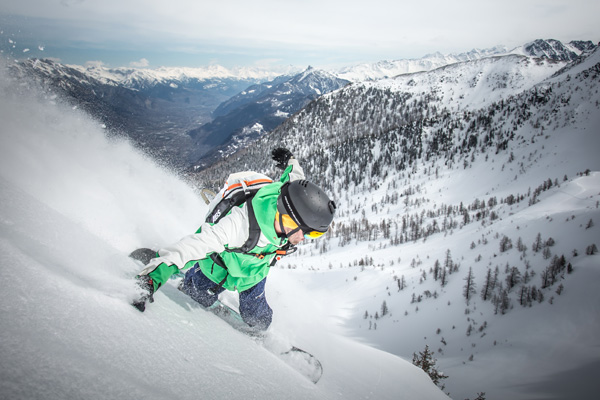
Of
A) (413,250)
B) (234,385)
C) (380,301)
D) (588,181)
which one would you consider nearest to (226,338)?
(234,385)

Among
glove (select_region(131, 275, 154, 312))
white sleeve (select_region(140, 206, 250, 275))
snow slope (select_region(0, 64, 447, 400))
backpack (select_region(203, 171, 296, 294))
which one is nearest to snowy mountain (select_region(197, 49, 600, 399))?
snow slope (select_region(0, 64, 447, 400))

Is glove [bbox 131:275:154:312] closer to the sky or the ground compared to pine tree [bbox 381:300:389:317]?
closer to the sky

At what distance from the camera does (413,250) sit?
21.2m

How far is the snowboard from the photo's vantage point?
3781mm

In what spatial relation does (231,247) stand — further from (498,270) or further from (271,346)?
(498,270)

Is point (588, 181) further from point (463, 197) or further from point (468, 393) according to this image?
point (463, 197)

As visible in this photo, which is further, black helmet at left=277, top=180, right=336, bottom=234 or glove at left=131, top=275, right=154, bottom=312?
black helmet at left=277, top=180, right=336, bottom=234

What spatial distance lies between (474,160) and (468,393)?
75.0 metres

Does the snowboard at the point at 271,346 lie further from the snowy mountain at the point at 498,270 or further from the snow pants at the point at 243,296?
the snowy mountain at the point at 498,270

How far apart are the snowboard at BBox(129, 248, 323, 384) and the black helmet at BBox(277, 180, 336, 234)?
1.97 meters

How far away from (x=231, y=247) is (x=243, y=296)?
155cm

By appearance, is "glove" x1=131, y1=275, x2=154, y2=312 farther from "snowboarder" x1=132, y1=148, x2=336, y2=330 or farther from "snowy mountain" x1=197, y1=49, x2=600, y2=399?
"snowy mountain" x1=197, y1=49, x2=600, y2=399

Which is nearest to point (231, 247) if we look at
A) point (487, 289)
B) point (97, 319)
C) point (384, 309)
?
point (97, 319)

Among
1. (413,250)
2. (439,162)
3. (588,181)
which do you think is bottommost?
(413,250)
